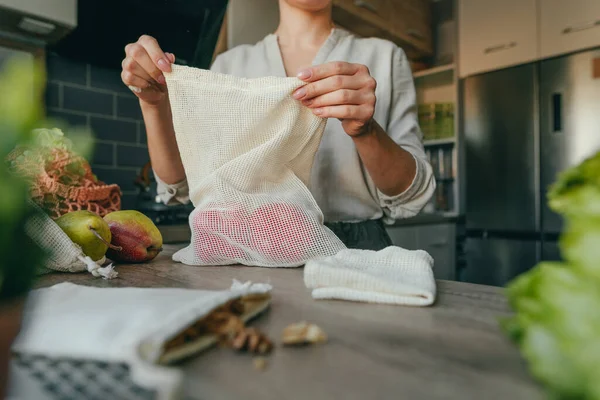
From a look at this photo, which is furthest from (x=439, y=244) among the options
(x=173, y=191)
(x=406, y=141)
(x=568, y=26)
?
(x=173, y=191)

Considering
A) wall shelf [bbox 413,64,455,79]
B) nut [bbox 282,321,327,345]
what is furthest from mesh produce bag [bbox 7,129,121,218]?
wall shelf [bbox 413,64,455,79]

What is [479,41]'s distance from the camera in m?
2.43

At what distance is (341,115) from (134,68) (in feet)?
1.09

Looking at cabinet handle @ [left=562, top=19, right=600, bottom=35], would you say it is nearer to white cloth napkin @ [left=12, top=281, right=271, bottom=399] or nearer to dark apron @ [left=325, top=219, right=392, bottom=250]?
dark apron @ [left=325, top=219, right=392, bottom=250]

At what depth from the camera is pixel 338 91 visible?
650 millimetres

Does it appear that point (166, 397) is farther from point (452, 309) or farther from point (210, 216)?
point (210, 216)

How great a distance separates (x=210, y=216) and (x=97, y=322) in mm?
357

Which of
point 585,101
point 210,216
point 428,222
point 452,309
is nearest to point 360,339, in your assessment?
point 452,309

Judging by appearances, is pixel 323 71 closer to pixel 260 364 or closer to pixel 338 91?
pixel 338 91

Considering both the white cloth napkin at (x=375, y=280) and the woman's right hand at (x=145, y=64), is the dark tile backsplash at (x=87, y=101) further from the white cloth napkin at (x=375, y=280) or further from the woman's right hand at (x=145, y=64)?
the white cloth napkin at (x=375, y=280)

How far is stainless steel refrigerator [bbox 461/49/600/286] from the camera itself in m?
2.05

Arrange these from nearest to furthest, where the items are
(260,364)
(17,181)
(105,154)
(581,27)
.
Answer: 1. (17,181)
2. (260,364)
3. (105,154)
4. (581,27)

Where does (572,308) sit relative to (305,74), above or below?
below

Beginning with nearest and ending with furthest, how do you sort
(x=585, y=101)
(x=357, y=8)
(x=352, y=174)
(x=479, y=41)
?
(x=352, y=174) → (x=585, y=101) → (x=357, y=8) → (x=479, y=41)
